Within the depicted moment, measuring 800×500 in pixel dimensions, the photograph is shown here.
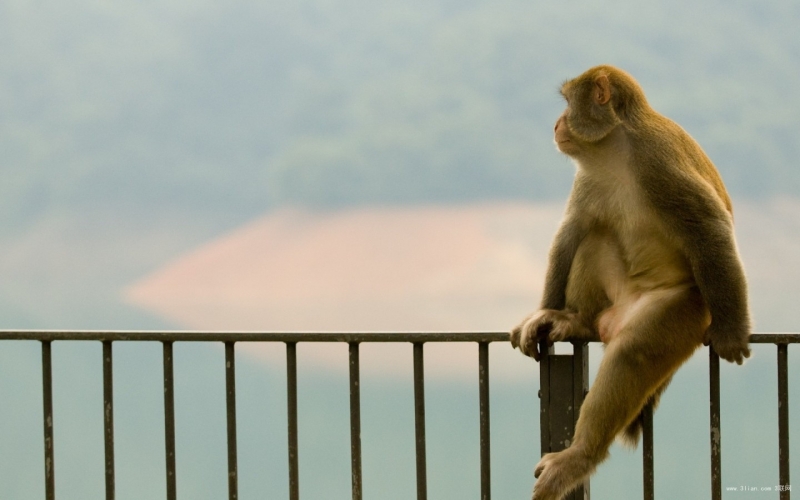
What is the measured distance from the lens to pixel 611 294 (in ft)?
12.4

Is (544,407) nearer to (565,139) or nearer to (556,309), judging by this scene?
(556,309)

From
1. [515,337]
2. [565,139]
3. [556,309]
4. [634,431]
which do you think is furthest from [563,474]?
[565,139]

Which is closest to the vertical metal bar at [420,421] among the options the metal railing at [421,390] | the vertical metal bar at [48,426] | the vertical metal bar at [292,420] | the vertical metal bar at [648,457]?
the metal railing at [421,390]

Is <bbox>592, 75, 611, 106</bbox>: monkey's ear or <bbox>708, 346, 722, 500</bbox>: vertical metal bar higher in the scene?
<bbox>592, 75, 611, 106</bbox>: monkey's ear

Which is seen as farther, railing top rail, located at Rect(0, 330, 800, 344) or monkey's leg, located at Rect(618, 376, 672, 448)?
monkey's leg, located at Rect(618, 376, 672, 448)

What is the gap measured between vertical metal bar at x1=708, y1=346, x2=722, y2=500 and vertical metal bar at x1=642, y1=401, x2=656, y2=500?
0.73 ft

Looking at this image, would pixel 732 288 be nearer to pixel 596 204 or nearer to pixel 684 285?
pixel 684 285

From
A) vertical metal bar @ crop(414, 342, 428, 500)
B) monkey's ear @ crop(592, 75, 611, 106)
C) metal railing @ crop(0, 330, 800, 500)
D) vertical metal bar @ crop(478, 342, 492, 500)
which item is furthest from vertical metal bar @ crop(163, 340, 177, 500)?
monkey's ear @ crop(592, 75, 611, 106)

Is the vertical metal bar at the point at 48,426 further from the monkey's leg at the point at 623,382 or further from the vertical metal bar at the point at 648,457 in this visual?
the vertical metal bar at the point at 648,457

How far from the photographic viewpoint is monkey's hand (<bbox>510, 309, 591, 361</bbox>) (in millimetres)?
3588

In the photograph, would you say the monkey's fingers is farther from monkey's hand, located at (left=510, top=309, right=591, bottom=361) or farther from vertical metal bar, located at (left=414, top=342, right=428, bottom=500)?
vertical metal bar, located at (left=414, top=342, right=428, bottom=500)

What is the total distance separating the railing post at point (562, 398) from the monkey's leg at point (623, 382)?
0.23ft

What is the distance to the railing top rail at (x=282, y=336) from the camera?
3408 mm

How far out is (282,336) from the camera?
3529 mm
